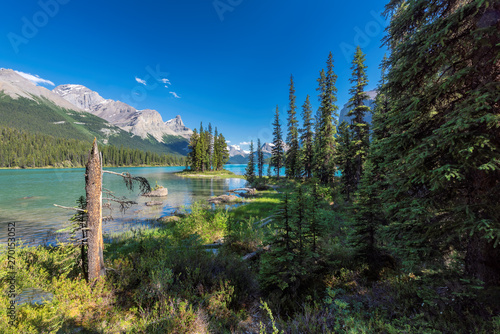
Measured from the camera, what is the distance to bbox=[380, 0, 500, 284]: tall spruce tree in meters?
3.26

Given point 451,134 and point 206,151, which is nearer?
point 451,134

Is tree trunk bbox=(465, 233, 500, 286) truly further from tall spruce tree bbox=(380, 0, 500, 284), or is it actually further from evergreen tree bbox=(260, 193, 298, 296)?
evergreen tree bbox=(260, 193, 298, 296)

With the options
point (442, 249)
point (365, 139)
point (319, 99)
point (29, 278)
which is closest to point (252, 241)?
point (442, 249)

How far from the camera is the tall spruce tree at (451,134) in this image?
10.7 ft

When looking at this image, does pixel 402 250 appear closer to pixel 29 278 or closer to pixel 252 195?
pixel 29 278

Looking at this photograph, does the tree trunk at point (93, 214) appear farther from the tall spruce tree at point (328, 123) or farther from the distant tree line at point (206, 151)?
the distant tree line at point (206, 151)

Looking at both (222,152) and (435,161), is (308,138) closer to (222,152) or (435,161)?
(435,161)

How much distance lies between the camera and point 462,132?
133 inches

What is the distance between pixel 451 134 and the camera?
3.39 meters

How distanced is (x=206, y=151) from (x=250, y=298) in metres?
73.7

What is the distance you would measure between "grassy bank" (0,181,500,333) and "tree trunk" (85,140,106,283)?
35 cm

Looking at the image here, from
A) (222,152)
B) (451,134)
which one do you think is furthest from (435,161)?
(222,152)

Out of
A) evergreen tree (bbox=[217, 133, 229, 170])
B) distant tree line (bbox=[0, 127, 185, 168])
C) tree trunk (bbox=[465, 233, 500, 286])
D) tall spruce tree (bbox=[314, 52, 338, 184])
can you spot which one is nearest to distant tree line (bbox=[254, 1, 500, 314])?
tree trunk (bbox=[465, 233, 500, 286])

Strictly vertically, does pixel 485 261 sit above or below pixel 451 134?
below
